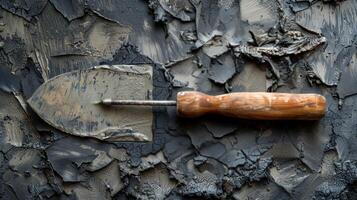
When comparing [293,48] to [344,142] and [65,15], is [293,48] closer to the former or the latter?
[344,142]

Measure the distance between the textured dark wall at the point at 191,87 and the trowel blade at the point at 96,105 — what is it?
17 mm

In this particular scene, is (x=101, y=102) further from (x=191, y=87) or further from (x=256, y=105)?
(x=256, y=105)

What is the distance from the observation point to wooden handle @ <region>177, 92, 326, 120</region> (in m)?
0.94

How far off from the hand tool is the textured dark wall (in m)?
0.04

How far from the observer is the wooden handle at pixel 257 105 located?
0.94m

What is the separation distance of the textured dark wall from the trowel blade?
17 millimetres

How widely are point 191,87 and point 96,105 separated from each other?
0.56ft

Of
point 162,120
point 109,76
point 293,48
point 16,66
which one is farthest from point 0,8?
point 293,48

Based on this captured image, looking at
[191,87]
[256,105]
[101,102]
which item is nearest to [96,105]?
[101,102]

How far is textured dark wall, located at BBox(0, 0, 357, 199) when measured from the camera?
3.22 ft

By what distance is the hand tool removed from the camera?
936 mm

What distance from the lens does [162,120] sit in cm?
99

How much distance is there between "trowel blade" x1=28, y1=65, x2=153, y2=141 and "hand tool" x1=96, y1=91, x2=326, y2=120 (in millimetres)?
85

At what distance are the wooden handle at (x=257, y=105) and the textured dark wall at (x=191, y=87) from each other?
0.14 feet
